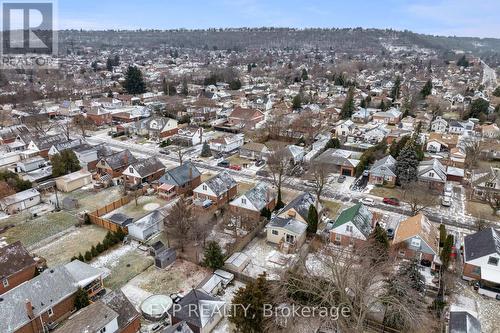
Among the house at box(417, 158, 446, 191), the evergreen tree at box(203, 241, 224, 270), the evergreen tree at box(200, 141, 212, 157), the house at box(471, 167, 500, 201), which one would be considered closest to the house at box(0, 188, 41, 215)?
the evergreen tree at box(200, 141, 212, 157)

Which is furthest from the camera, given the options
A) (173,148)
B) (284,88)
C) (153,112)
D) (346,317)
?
(284,88)

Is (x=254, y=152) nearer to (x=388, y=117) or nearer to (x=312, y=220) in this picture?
(x=312, y=220)

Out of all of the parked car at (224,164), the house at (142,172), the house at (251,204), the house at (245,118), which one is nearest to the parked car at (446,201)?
the house at (251,204)

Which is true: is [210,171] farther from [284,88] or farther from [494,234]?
[284,88]

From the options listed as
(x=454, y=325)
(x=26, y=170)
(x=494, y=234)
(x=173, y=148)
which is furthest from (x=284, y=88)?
(x=454, y=325)

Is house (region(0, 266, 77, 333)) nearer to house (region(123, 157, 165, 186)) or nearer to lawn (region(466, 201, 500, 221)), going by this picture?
house (region(123, 157, 165, 186))

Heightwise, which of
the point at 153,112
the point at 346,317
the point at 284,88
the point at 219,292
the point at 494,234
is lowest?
the point at 219,292

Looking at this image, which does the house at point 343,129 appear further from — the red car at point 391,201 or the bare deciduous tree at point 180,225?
the bare deciduous tree at point 180,225
